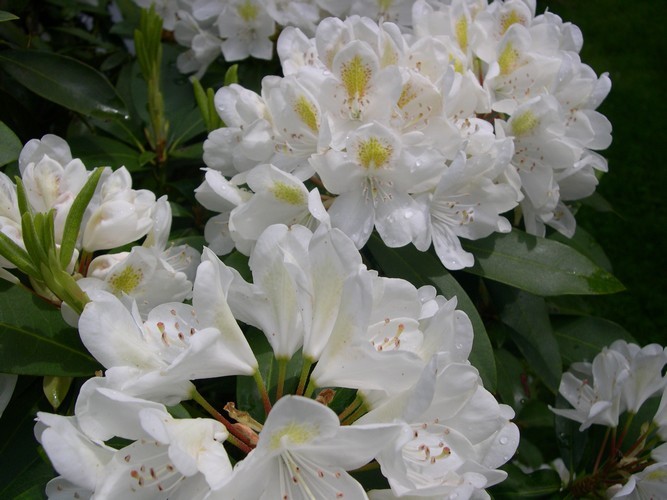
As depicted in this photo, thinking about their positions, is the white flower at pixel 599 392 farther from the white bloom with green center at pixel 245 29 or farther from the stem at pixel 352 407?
the white bloom with green center at pixel 245 29

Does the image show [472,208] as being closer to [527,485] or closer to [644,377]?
[644,377]

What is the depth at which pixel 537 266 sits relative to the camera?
1.45 m

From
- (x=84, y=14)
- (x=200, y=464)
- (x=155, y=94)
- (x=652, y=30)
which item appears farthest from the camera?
(x=652, y=30)

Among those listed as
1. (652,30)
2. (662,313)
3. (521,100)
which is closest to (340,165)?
(521,100)

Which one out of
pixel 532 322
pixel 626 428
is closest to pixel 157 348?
pixel 532 322

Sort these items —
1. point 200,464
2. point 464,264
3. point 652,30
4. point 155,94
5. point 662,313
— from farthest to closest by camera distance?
point 652,30 → point 662,313 → point 155,94 → point 464,264 → point 200,464

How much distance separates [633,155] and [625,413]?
12.0 ft

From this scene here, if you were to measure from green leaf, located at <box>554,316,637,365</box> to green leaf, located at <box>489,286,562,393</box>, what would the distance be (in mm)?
248

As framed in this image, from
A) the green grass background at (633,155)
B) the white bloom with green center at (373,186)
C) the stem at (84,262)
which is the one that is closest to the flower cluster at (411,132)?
the white bloom with green center at (373,186)

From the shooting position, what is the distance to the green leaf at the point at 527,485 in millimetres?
1588

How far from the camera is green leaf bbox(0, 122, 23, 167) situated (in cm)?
138

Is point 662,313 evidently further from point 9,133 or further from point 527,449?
point 9,133

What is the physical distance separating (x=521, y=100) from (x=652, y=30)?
510 cm

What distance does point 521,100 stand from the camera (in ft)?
4.83
